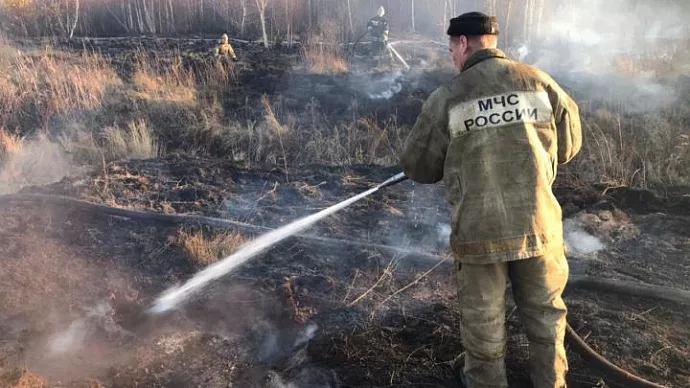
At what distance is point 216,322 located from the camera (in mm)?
3824

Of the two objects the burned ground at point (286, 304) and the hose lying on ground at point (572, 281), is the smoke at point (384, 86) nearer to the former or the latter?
the burned ground at point (286, 304)

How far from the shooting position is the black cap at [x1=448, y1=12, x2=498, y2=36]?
8.58ft

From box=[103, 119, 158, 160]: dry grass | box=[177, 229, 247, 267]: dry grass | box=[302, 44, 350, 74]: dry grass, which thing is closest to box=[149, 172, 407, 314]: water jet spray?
box=[177, 229, 247, 267]: dry grass

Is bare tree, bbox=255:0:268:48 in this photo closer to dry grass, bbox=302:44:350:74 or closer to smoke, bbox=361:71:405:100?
dry grass, bbox=302:44:350:74

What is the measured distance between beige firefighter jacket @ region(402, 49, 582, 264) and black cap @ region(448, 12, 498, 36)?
109 millimetres

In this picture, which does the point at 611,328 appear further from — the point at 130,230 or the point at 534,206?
the point at 130,230

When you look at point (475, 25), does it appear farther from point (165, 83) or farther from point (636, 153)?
point (165, 83)

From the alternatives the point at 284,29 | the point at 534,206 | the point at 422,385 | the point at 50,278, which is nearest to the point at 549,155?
the point at 534,206

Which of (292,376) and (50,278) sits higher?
(50,278)

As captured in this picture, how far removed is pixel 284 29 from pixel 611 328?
15.4 m

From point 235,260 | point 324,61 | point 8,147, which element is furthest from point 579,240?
point 324,61

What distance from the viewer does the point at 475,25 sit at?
2.61 m

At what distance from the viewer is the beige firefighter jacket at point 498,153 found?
2490 mm

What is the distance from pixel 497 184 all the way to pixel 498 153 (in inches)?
6.1
